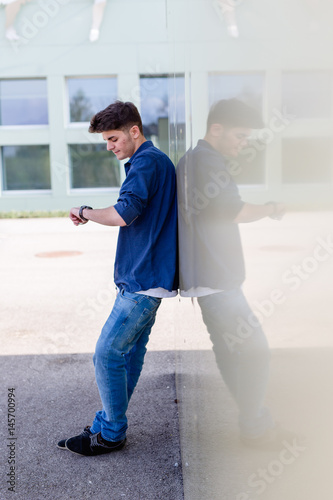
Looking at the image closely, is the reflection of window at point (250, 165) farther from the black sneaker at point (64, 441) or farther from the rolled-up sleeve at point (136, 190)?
the black sneaker at point (64, 441)

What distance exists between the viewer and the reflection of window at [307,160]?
0.66m

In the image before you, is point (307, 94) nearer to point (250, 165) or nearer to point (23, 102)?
point (250, 165)

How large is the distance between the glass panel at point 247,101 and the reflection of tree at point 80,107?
21.3 metres

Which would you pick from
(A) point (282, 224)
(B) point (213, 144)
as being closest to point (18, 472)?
(B) point (213, 144)

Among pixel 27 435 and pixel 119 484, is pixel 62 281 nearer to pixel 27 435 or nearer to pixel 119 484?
pixel 27 435

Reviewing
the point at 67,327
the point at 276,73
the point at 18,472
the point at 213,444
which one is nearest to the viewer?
the point at 276,73

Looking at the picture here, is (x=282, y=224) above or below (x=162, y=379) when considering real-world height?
above

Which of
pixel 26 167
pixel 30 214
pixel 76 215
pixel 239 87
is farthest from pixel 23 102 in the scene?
pixel 239 87

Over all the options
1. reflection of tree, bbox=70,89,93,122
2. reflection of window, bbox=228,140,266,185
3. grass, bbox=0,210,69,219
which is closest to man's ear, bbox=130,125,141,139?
reflection of window, bbox=228,140,266,185

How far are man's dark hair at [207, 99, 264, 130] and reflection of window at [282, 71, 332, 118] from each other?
0.16 m

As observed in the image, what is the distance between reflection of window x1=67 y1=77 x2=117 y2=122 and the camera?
21.4 m

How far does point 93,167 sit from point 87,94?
2.91m

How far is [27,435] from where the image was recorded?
3.13 m

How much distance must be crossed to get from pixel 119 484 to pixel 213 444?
112 cm
